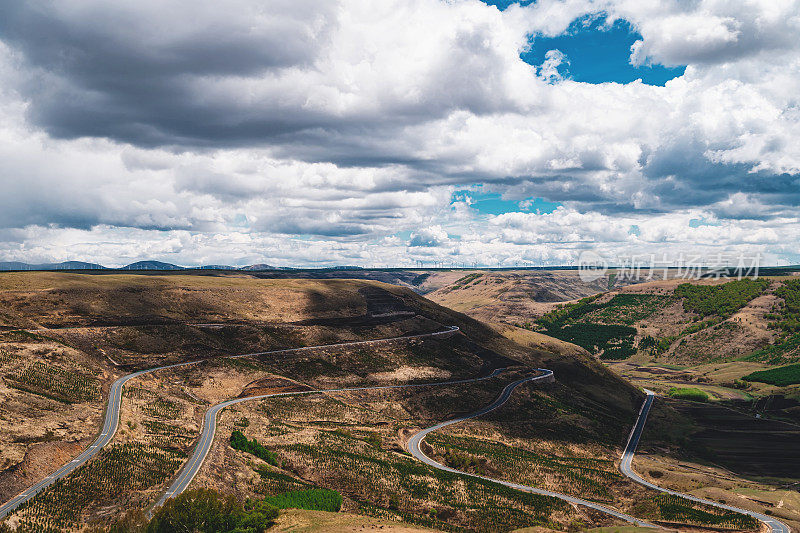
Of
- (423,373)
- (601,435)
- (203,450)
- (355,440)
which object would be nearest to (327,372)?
(423,373)

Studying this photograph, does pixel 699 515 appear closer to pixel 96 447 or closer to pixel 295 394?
pixel 295 394

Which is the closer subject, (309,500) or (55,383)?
(309,500)

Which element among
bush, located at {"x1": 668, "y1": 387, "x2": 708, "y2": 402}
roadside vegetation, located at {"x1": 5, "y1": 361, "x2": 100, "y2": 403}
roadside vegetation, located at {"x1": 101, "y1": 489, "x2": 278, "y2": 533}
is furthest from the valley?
bush, located at {"x1": 668, "y1": 387, "x2": 708, "y2": 402}

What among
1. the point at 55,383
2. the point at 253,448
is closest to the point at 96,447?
the point at 253,448

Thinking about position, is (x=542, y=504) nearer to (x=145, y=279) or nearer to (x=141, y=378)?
(x=141, y=378)

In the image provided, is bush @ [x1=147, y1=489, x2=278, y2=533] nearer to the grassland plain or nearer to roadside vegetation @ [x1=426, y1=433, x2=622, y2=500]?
the grassland plain

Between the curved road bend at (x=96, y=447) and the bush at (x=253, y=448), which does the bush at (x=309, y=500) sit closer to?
the bush at (x=253, y=448)

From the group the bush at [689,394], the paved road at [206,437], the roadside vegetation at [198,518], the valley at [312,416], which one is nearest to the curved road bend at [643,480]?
the valley at [312,416]
